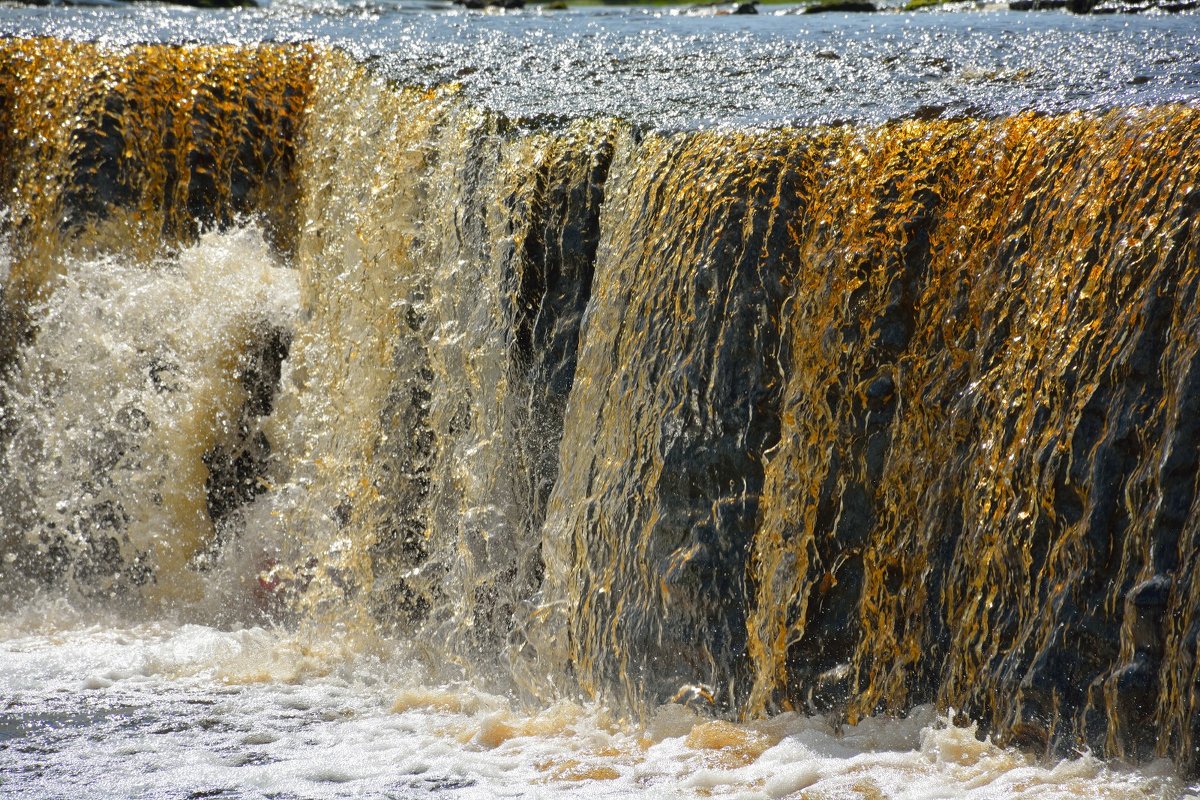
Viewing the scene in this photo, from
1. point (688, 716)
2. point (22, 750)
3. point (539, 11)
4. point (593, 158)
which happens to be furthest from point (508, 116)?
point (539, 11)

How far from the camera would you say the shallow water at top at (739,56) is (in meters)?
5.11

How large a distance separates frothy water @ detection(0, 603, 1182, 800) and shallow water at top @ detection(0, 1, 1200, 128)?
2.06m

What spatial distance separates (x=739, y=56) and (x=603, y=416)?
2787 mm

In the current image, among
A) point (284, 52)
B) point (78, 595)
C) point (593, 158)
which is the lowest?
point (78, 595)

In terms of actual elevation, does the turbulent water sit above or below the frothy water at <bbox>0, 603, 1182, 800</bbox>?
above

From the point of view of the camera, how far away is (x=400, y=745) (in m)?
4.46

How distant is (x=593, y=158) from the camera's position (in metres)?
5.20

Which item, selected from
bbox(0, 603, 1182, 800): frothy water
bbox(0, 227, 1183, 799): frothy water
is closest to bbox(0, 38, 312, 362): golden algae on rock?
bbox(0, 227, 1183, 799): frothy water

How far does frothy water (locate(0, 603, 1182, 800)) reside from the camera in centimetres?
387

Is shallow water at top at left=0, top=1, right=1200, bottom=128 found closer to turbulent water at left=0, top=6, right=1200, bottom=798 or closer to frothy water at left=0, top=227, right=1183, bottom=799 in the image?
turbulent water at left=0, top=6, right=1200, bottom=798

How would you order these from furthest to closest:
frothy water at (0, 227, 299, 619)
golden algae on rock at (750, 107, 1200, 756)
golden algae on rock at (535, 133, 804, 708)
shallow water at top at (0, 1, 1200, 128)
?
frothy water at (0, 227, 299, 619), shallow water at top at (0, 1, 1200, 128), golden algae on rock at (535, 133, 804, 708), golden algae on rock at (750, 107, 1200, 756)

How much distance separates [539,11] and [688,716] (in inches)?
280

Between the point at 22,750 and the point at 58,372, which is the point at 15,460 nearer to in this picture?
the point at 58,372

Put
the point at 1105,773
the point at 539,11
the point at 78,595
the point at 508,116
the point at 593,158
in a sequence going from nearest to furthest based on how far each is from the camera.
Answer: the point at 1105,773 → the point at 593,158 → the point at 508,116 → the point at 78,595 → the point at 539,11
